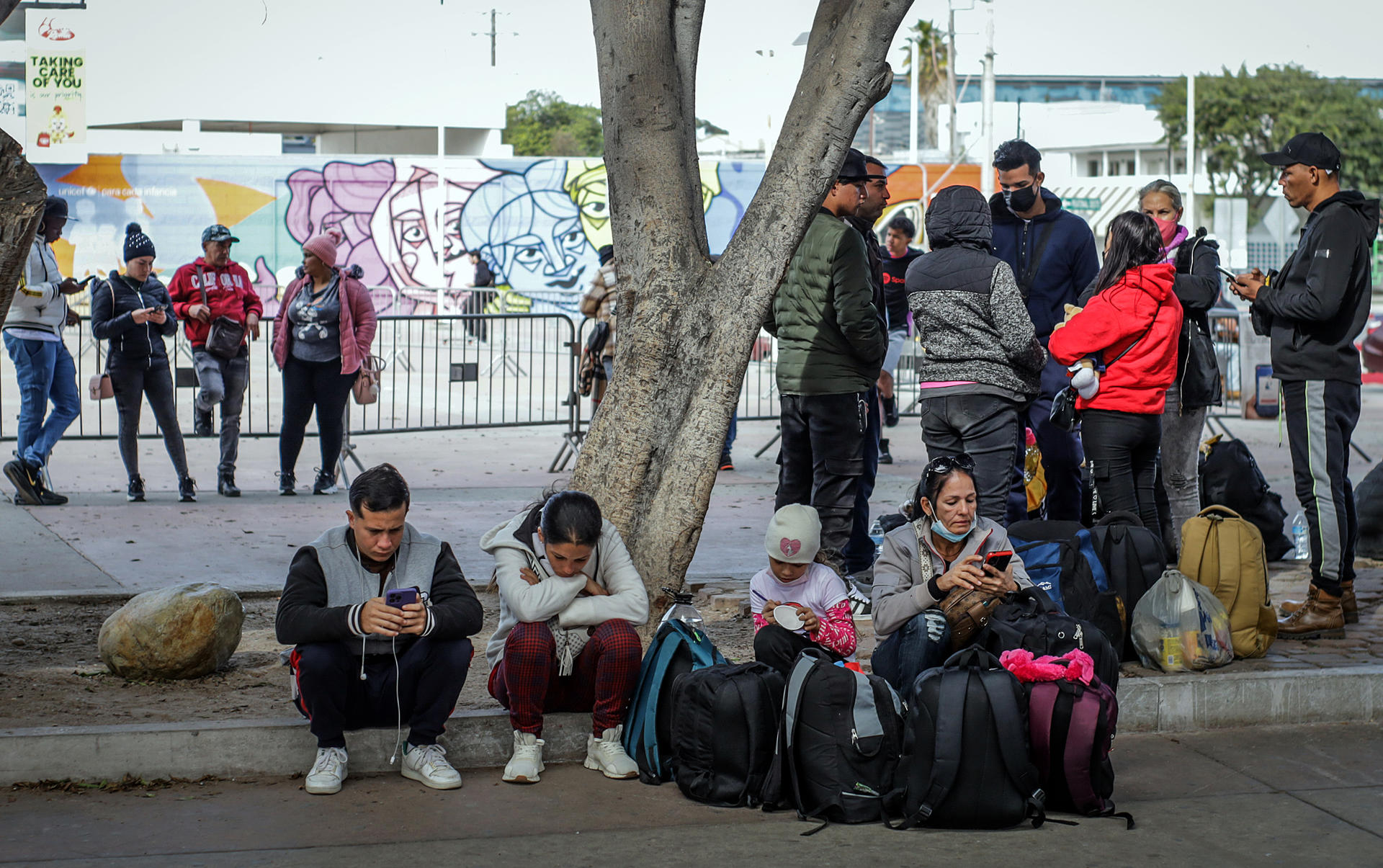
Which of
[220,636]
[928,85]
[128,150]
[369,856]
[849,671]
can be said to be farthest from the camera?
[928,85]

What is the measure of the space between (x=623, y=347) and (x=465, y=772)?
1833 mm

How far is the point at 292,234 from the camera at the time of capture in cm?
3098

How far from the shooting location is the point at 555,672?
16.2 ft

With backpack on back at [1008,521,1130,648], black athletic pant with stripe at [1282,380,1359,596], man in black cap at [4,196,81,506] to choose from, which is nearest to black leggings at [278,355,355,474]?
man in black cap at [4,196,81,506]

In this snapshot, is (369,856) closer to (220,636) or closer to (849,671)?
(849,671)

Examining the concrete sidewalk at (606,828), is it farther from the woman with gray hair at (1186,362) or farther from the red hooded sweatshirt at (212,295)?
the red hooded sweatshirt at (212,295)

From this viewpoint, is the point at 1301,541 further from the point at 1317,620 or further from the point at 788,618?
the point at 788,618

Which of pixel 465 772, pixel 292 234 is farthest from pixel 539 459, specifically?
pixel 292 234

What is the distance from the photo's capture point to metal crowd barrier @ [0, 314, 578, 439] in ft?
43.5

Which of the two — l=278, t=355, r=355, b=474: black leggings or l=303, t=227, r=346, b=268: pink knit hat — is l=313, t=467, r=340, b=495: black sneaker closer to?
l=278, t=355, r=355, b=474: black leggings

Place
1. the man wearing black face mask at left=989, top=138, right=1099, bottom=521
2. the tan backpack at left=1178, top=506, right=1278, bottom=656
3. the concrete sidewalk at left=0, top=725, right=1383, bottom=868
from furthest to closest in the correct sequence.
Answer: the man wearing black face mask at left=989, top=138, right=1099, bottom=521 → the tan backpack at left=1178, top=506, right=1278, bottom=656 → the concrete sidewalk at left=0, top=725, right=1383, bottom=868

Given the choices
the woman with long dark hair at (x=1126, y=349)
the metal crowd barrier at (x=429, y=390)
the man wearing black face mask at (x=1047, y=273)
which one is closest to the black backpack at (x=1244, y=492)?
the man wearing black face mask at (x=1047, y=273)

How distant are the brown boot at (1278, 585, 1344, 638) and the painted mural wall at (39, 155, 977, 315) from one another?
2396cm

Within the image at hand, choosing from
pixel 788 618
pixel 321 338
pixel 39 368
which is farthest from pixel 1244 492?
pixel 39 368
